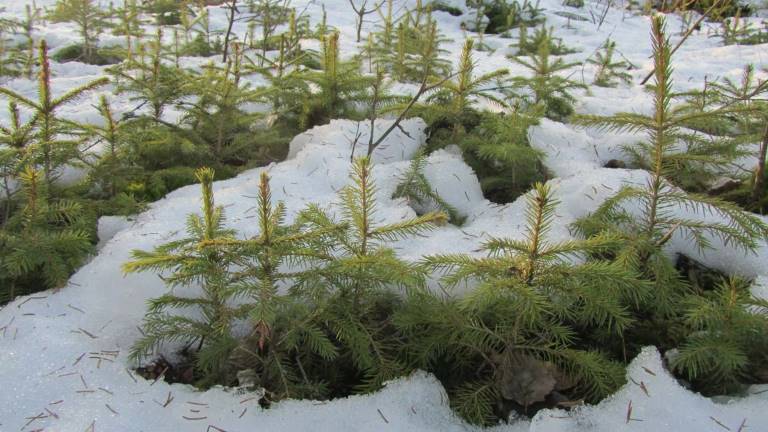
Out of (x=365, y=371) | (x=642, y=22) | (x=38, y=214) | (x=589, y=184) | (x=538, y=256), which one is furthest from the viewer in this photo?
(x=642, y=22)

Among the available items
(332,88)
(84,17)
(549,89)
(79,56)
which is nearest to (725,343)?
(549,89)

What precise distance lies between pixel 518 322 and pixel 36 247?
216 cm

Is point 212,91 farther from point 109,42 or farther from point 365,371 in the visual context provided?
point 109,42

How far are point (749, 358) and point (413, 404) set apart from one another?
4.45 ft

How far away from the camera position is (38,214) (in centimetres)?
238

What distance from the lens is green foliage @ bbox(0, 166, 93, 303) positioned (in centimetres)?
226

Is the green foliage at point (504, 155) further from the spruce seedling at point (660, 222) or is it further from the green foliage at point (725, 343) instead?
the green foliage at point (725, 343)

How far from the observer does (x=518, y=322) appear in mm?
1872

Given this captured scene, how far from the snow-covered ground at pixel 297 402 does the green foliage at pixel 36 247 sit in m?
0.09

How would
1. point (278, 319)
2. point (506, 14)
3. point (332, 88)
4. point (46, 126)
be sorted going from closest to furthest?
point (278, 319)
point (46, 126)
point (332, 88)
point (506, 14)

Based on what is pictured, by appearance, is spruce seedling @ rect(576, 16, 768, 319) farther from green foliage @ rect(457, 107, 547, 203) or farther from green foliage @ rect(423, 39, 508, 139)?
green foliage @ rect(423, 39, 508, 139)

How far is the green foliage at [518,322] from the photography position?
5.66 feet

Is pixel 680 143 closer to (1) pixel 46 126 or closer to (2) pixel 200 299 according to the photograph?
(2) pixel 200 299

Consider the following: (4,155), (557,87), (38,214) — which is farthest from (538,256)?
(557,87)
